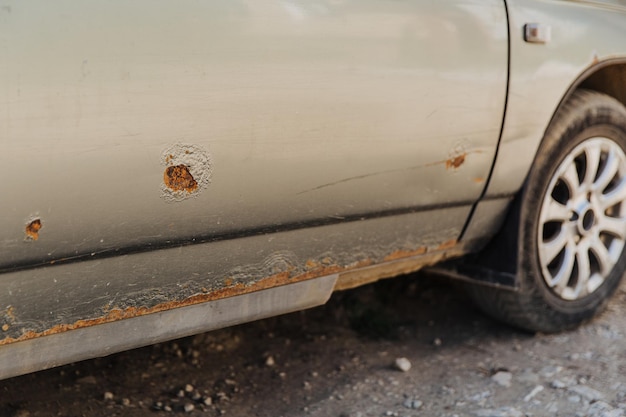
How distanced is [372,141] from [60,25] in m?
0.89

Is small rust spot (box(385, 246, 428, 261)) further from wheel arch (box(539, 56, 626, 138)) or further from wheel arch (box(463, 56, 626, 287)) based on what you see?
→ wheel arch (box(539, 56, 626, 138))

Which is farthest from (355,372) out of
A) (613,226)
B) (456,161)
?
(613,226)

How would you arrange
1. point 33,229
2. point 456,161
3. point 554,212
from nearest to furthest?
point 33,229 → point 456,161 → point 554,212

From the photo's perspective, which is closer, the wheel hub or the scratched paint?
the scratched paint

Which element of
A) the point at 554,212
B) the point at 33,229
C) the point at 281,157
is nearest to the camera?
the point at 33,229

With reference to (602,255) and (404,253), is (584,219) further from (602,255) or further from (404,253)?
(404,253)

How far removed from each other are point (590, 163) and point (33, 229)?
1.95m

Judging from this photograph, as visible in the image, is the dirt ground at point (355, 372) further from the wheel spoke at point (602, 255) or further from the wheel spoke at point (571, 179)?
the wheel spoke at point (571, 179)

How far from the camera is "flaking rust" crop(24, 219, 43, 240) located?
1650mm

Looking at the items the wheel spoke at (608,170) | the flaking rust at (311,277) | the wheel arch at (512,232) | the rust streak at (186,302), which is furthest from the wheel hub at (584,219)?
the rust streak at (186,302)

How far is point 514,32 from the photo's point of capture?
2.44m

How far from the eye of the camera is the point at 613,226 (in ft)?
9.52

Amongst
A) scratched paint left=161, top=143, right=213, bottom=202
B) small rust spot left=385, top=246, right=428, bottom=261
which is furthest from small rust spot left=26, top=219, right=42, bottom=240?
small rust spot left=385, top=246, right=428, bottom=261

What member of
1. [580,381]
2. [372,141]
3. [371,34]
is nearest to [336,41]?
[371,34]
